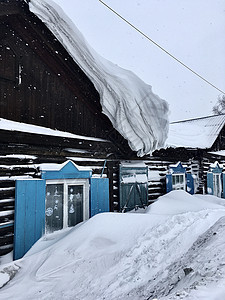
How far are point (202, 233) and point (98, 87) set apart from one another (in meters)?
4.54

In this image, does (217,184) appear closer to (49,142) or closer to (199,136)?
(199,136)

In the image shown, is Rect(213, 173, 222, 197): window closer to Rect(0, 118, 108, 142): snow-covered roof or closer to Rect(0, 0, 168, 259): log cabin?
Rect(0, 0, 168, 259): log cabin

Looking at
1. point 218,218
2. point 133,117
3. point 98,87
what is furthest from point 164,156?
point 218,218

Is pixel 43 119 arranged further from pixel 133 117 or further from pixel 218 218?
pixel 218 218

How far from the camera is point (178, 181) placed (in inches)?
344

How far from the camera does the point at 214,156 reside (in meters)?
10.7

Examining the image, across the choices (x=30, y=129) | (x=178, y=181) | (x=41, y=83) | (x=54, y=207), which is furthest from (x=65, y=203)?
(x=178, y=181)

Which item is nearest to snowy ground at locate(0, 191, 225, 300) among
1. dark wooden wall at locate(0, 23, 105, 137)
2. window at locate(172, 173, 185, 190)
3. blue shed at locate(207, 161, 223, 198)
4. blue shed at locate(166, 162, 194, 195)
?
dark wooden wall at locate(0, 23, 105, 137)

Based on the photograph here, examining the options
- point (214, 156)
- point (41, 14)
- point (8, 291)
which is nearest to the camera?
point (8, 291)

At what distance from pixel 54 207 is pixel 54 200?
16cm

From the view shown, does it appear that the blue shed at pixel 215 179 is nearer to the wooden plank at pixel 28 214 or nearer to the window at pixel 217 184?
the window at pixel 217 184

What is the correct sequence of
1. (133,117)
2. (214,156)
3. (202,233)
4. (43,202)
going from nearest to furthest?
(202,233) < (43,202) < (133,117) < (214,156)

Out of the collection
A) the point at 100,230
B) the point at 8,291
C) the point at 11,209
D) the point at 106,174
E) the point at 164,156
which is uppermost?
the point at 164,156

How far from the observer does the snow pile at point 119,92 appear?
5.53m
